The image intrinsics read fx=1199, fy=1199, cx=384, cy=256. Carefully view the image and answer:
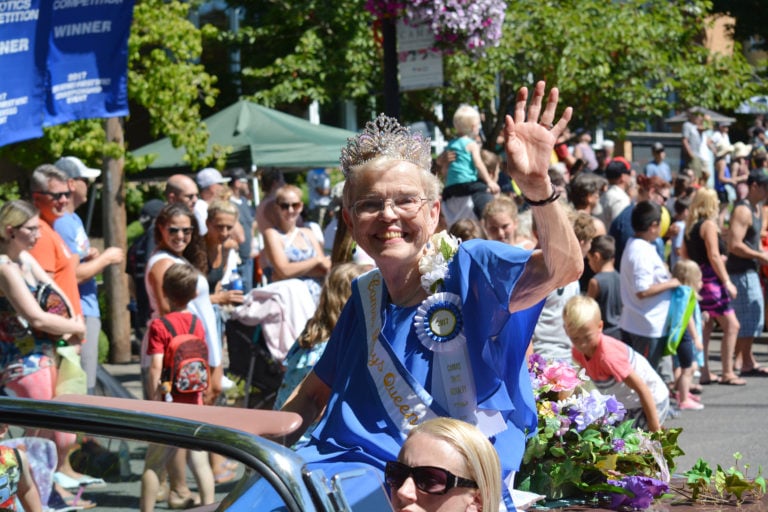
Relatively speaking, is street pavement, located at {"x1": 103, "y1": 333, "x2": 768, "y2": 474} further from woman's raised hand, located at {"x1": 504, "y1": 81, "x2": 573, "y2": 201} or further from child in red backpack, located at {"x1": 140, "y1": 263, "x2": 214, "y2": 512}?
woman's raised hand, located at {"x1": 504, "y1": 81, "x2": 573, "y2": 201}

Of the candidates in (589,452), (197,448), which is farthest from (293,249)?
(197,448)

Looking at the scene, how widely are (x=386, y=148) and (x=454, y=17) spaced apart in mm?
6243

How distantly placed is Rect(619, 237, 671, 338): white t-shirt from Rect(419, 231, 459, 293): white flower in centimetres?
632

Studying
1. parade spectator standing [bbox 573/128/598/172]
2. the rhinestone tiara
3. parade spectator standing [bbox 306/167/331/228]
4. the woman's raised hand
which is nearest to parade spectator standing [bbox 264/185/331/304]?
the rhinestone tiara

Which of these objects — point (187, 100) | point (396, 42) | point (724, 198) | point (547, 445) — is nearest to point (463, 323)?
point (547, 445)

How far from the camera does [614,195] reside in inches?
490

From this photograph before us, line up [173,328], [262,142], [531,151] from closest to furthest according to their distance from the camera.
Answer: [531,151]
[173,328]
[262,142]

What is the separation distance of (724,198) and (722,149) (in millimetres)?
1925

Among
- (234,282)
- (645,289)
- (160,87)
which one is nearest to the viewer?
(645,289)

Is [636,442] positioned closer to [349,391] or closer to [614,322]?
[349,391]

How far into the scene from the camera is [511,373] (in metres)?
3.39

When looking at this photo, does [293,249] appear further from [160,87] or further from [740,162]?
[740,162]

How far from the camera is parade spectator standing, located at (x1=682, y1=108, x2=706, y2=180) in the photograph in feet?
75.4

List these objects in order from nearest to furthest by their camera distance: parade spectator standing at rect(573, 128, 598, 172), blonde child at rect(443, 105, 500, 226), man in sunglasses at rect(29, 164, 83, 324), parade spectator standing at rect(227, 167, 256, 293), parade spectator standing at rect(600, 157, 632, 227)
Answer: man in sunglasses at rect(29, 164, 83, 324)
blonde child at rect(443, 105, 500, 226)
parade spectator standing at rect(227, 167, 256, 293)
parade spectator standing at rect(600, 157, 632, 227)
parade spectator standing at rect(573, 128, 598, 172)
